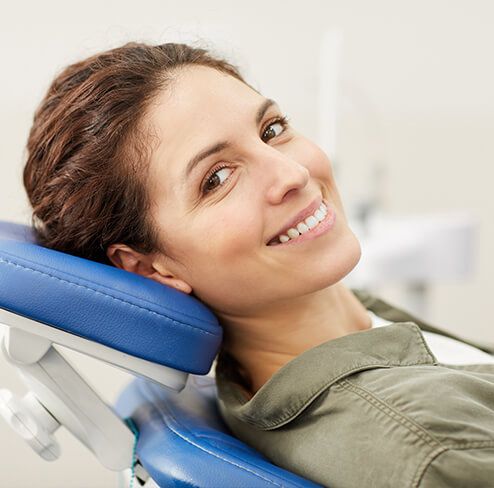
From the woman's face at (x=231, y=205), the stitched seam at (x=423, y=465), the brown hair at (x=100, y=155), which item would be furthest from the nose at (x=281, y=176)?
the stitched seam at (x=423, y=465)

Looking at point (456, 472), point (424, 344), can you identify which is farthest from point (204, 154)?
point (456, 472)

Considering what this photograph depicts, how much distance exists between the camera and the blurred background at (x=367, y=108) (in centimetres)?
216

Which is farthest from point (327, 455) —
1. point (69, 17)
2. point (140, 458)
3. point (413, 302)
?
point (69, 17)

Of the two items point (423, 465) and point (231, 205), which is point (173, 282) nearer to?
point (231, 205)

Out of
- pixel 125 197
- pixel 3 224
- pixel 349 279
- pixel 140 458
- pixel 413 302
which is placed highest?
pixel 125 197

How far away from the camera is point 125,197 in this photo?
104cm

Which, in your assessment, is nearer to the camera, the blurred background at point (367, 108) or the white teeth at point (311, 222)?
the white teeth at point (311, 222)

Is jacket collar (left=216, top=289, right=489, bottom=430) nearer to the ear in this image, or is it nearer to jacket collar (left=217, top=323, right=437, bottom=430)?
jacket collar (left=217, top=323, right=437, bottom=430)

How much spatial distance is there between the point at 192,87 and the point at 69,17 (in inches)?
58.0

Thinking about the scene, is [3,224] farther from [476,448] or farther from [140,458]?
[476,448]

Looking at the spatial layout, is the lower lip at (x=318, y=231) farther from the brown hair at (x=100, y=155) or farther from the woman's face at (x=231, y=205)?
the brown hair at (x=100, y=155)

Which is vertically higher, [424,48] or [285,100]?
[424,48]

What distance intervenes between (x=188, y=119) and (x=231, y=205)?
138 millimetres

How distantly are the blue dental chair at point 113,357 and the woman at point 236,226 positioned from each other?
71 mm
